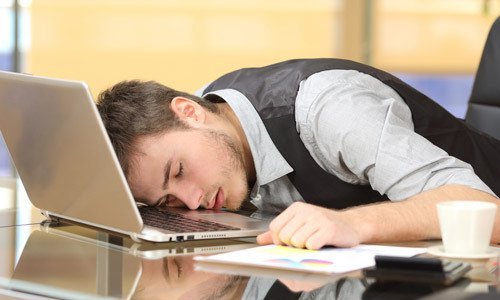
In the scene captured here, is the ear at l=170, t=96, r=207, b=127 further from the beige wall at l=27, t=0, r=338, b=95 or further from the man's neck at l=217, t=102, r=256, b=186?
the beige wall at l=27, t=0, r=338, b=95

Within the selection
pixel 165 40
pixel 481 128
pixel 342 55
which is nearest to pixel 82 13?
pixel 165 40

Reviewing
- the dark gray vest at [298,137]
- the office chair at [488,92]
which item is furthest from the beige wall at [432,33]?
the dark gray vest at [298,137]

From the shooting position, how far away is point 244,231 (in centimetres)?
157

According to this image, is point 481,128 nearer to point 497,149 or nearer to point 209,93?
point 497,149

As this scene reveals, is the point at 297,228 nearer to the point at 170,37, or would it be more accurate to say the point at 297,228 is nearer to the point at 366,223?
the point at 366,223

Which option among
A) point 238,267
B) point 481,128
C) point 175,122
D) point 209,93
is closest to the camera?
point 238,267

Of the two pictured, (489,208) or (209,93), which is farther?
(209,93)

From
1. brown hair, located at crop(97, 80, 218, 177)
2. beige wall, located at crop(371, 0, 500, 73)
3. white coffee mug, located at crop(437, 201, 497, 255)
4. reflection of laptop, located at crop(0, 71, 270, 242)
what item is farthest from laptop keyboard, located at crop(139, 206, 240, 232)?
beige wall, located at crop(371, 0, 500, 73)

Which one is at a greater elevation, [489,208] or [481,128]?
[489,208]

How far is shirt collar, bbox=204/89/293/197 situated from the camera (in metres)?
1.99

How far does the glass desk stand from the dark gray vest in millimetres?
479

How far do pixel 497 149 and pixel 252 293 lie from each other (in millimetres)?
1294

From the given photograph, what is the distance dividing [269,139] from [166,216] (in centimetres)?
36

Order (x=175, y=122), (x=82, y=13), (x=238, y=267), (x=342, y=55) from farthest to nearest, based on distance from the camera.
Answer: (x=342, y=55) → (x=82, y=13) → (x=175, y=122) → (x=238, y=267)
